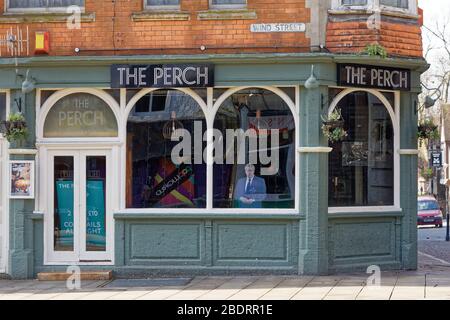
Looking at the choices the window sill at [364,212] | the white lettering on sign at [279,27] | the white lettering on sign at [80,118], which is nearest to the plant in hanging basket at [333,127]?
the window sill at [364,212]

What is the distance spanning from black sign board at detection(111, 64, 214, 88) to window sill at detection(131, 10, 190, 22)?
0.82 m

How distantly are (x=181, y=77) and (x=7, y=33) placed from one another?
3.12 meters

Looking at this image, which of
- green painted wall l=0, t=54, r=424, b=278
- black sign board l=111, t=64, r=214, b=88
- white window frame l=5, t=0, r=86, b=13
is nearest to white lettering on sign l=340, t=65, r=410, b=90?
green painted wall l=0, t=54, r=424, b=278

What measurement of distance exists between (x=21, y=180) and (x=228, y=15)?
443cm

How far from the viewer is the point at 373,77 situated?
14.1m

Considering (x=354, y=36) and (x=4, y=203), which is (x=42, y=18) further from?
(x=354, y=36)

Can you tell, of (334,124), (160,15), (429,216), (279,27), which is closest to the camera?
(334,124)

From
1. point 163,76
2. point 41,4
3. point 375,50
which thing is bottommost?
point 163,76

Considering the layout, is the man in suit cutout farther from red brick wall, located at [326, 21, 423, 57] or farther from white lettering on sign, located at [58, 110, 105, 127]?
white lettering on sign, located at [58, 110, 105, 127]

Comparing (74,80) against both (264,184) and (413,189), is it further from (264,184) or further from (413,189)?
(413,189)

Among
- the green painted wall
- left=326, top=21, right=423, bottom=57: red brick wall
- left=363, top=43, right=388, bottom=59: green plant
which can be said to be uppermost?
left=326, top=21, right=423, bottom=57: red brick wall

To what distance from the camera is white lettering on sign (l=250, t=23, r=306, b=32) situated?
13758 mm

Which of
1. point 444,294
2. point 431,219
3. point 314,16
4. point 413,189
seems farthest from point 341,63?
point 431,219

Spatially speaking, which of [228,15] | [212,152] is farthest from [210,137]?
[228,15]
